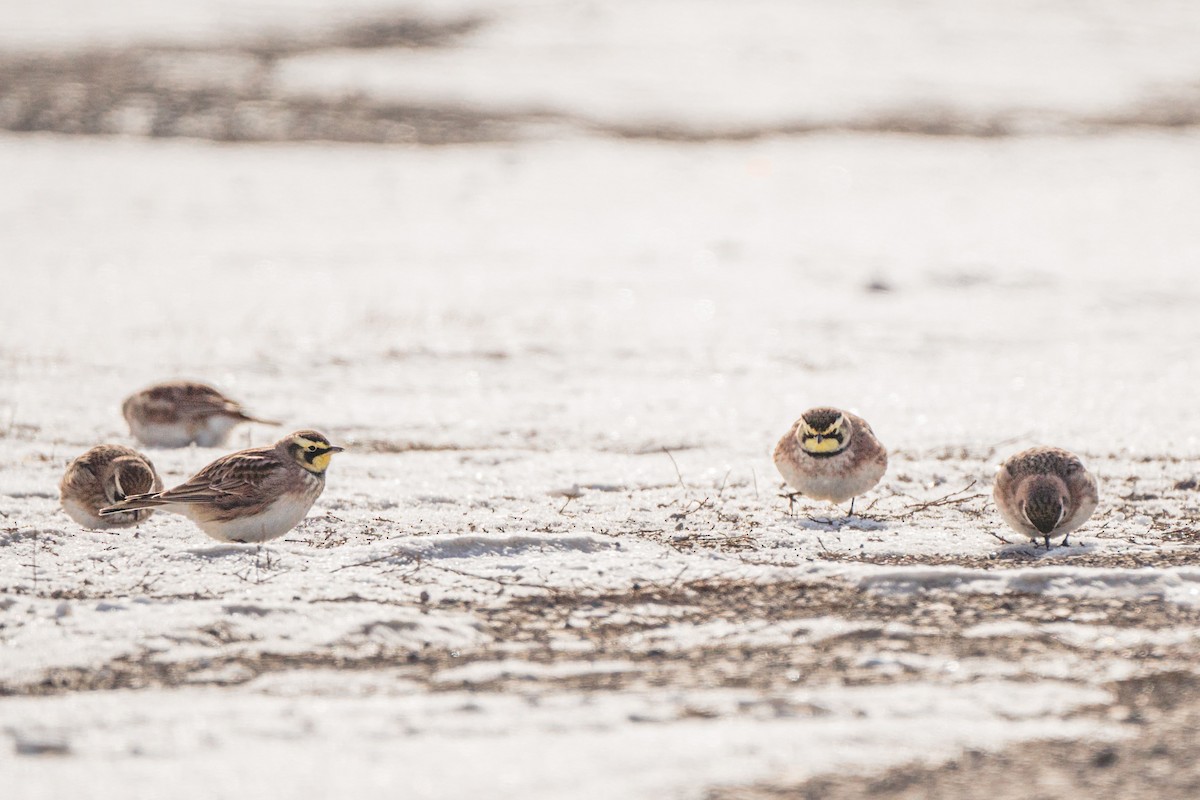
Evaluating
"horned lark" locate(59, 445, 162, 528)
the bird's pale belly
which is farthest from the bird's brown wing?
"horned lark" locate(59, 445, 162, 528)

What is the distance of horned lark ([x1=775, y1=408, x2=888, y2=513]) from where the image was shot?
22.6ft

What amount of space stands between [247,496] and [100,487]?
31.3 inches

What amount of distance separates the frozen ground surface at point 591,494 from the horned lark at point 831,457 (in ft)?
0.65

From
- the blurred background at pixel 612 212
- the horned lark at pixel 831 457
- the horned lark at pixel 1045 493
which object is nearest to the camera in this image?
the horned lark at pixel 1045 493

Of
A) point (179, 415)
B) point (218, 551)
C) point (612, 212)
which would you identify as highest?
point (612, 212)

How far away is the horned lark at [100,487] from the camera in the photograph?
6.62 m

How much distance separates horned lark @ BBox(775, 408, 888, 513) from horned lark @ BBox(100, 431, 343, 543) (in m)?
2.30

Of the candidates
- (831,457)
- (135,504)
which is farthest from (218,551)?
(831,457)

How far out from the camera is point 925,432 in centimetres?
913

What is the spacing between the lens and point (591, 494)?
7.54 meters

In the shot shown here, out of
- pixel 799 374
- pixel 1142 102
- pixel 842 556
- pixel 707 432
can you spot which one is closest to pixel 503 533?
pixel 842 556

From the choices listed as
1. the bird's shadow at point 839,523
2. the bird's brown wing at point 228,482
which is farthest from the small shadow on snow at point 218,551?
the bird's shadow at point 839,523

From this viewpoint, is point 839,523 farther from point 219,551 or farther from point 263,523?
point 219,551

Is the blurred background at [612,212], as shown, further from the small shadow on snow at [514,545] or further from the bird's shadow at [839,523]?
the small shadow on snow at [514,545]
